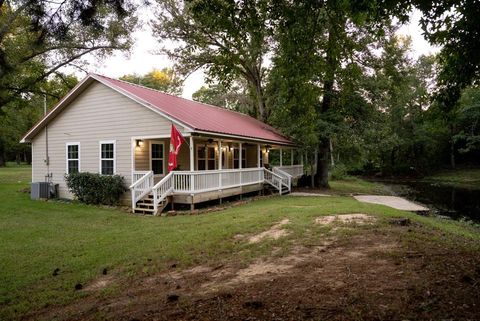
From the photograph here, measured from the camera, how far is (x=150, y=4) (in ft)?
14.6

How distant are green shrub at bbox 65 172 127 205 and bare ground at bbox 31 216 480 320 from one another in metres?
8.93

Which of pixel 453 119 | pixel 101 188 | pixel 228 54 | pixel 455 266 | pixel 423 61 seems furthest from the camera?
pixel 423 61

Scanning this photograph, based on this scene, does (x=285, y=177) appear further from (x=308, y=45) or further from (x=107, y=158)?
(x=308, y=45)

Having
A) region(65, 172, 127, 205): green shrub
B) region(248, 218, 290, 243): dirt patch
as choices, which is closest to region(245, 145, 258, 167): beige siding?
region(65, 172, 127, 205): green shrub

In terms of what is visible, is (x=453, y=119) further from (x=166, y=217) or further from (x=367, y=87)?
(x=367, y=87)

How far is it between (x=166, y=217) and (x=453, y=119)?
8.63 meters

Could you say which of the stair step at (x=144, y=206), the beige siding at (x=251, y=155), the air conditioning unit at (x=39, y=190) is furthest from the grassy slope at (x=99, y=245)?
the beige siding at (x=251, y=155)

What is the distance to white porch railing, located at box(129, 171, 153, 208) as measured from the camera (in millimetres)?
12594

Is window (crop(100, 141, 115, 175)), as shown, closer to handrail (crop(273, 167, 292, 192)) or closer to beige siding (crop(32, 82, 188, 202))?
beige siding (crop(32, 82, 188, 202))

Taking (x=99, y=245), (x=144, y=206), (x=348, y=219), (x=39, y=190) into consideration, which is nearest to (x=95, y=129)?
(x=39, y=190)

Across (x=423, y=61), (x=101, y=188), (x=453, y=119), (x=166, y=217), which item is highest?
(x=423, y=61)

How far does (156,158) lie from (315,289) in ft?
40.0

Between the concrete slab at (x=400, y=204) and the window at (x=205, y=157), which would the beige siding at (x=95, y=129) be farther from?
the concrete slab at (x=400, y=204)

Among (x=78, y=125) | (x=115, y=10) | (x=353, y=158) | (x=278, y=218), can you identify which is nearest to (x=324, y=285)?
(x=115, y=10)
